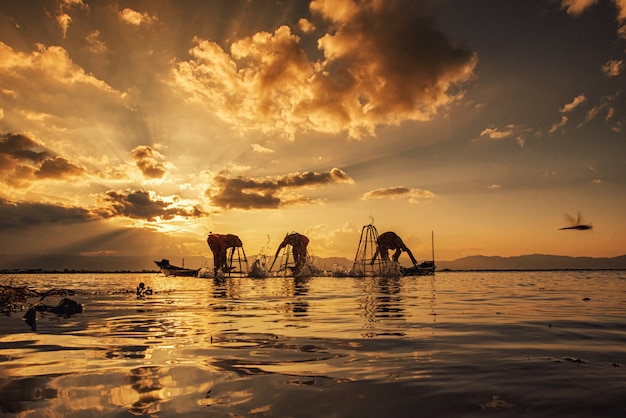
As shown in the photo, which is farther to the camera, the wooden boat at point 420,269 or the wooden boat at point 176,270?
the wooden boat at point 176,270

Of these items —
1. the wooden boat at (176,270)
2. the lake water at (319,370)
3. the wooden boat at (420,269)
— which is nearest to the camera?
the lake water at (319,370)

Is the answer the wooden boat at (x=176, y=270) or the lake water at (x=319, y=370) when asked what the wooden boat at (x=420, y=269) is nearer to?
the wooden boat at (x=176, y=270)

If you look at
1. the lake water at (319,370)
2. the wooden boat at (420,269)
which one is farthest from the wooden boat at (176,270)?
the lake water at (319,370)

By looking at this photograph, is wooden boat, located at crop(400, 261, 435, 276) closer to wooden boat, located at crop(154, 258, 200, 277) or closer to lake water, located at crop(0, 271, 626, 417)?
wooden boat, located at crop(154, 258, 200, 277)

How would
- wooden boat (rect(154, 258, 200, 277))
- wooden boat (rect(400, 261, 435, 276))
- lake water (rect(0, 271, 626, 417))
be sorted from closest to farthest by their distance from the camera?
lake water (rect(0, 271, 626, 417))
wooden boat (rect(400, 261, 435, 276))
wooden boat (rect(154, 258, 200, 277))

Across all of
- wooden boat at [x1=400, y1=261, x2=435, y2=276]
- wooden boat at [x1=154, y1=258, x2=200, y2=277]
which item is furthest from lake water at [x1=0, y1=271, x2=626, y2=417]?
wooden boat at [x1=154, y1=258, x2=200, y2=277]

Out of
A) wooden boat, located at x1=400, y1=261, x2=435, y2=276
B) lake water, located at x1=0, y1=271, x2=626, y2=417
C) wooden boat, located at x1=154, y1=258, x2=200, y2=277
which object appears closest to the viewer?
lake water, located at x1=0, y1=271, x2=626, y2=417

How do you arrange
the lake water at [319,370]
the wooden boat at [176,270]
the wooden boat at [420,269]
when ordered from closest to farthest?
the lake water at [319,370]
the wooden boat at [420,269]
the wooden boat at [176,270]

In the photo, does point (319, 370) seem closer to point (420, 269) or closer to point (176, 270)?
point (420, 269)

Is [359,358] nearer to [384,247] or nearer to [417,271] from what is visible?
[384,247]

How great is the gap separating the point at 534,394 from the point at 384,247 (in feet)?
202

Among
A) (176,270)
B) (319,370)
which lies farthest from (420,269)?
(319,370)

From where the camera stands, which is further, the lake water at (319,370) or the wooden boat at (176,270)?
the wooden boat at (176,270)

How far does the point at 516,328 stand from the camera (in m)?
9.12
